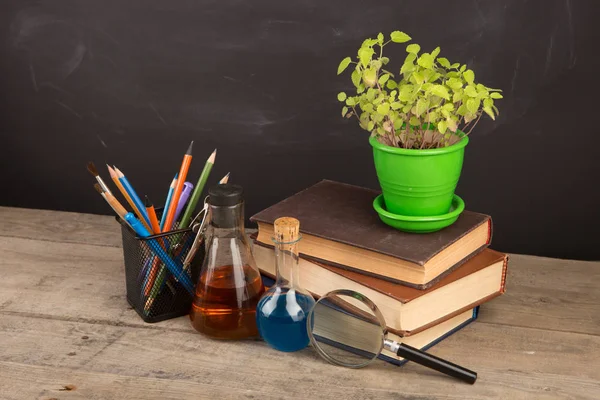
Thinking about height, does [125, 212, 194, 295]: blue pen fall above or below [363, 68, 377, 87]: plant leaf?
below

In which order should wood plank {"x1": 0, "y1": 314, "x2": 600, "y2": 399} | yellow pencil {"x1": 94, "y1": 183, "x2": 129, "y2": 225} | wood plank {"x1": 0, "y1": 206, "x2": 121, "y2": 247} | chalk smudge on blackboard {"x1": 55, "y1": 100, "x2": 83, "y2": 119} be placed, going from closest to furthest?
wood plank {"x1": 0, "y1": 314, "x2": 600, "y2": 399} < yellow pencil {"x1": 94, "y1": 183, "x2": 129, "y2": 225} < wood plank {"x1": 0, "y1": 206, "x2": 121, "y2": 247} < chalk smudge on blackboard {"x1": 55, "y1": 100, "x2": 83, "y2": 119}

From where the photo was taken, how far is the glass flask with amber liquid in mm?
997

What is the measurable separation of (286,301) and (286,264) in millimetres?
45

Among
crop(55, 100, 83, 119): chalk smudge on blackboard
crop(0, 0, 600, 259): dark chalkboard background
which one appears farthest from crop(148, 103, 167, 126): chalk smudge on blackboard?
crop(55, 100, 83, 119): chalk smudge on blackboard

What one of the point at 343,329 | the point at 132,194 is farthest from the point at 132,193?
the point at 343,329

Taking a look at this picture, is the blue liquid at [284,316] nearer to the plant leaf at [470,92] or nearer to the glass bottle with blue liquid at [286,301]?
the glass bottle with blue liquid at [286,301]

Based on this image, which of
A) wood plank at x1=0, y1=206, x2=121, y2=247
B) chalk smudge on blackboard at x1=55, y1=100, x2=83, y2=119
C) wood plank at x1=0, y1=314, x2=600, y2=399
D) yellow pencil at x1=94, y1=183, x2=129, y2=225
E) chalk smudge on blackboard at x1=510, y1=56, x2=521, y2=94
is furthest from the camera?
chalk smudge on blackboard at x1=55, y1=100, x2=83, y2=119

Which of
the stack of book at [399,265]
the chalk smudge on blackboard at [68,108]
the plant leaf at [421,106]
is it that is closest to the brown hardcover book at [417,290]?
the stack of book at [399,265]

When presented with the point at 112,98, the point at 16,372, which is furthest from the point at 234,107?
the point at 16,372

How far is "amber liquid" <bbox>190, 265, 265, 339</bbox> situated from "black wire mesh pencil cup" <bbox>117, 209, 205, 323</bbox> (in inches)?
2.4

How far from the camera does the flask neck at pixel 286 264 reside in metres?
0.97

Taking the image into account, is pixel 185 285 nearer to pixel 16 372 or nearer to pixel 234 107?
pixel 16 372

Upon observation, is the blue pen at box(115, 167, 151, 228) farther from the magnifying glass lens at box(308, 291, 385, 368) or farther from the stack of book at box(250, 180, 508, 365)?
the magnifying glass lens at box(308, 291, 385, 368)

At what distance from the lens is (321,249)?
103 cm
